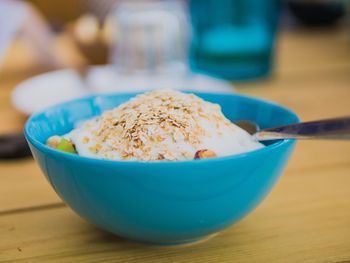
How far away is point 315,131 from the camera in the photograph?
19.5 inches

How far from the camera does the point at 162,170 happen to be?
1.51ft

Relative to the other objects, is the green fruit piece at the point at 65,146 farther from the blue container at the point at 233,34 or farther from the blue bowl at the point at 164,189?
the blue container at the point at 233,34

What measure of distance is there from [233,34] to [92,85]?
0.37 m

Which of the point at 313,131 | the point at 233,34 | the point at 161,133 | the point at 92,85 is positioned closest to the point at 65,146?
the point at 161,133

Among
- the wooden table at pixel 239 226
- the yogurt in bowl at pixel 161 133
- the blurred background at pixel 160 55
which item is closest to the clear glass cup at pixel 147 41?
the blurred background at pixel 160 55

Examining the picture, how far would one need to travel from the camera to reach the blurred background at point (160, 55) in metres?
1.09

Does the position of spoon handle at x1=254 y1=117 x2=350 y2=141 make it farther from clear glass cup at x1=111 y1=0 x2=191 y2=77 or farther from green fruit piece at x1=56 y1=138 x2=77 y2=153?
clear glass cup at x1=111 y1=0 x2=191 y2=77

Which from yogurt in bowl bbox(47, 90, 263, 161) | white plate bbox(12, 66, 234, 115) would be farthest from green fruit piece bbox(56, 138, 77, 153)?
white plate bbox(12, 66, 234, 115)

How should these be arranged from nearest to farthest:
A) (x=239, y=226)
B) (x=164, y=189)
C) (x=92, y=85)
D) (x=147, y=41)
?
(x=164, y=189), (x=239, y=226), (x=92, y=85), (x=147, y=41)

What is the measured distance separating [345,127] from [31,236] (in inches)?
13.0

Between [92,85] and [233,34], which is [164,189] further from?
[233,34]

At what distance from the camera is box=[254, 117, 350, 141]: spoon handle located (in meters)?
0.47

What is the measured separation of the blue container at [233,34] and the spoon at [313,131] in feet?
2.23

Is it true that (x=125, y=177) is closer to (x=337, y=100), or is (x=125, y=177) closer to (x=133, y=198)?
(x=133, y=198)
